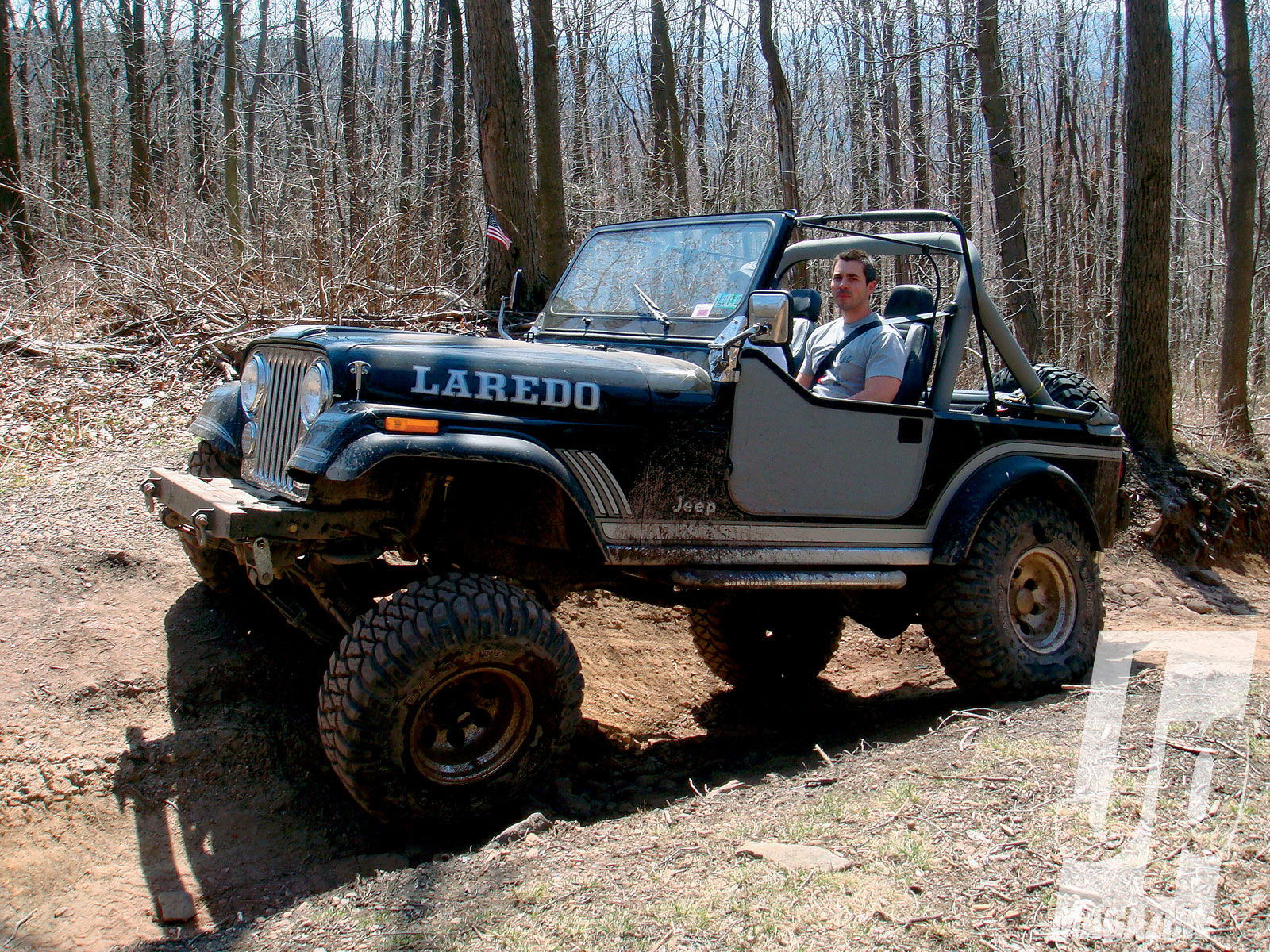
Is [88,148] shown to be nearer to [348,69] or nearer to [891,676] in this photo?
[348,69]

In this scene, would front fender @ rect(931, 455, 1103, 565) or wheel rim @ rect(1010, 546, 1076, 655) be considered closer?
front fender @ rect(931, 455, 1103, 565)

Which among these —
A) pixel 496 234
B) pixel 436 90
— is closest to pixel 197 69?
pixel 436 90

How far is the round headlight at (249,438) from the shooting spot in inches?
143

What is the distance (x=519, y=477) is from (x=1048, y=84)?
70.8 feet

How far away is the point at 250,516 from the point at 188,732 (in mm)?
1275

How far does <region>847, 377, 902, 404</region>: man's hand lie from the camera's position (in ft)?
13.6

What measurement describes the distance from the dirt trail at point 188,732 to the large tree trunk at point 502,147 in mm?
3652

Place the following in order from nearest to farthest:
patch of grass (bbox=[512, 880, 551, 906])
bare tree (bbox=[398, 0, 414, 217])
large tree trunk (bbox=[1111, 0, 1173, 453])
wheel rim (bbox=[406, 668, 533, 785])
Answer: patch of grass (bbox=[512, 880, 551, 906]) < wheel rim (bbox=[406, 668, 533, 785]) < large tree trunk (bbox=[1111, 0, 1173, 453]) < bare tree (bbox=[398, 0, 414, 217])

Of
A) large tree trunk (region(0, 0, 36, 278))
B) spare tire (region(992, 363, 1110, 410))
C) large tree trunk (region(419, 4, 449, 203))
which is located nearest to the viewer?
spare tire (region(992, 363, 1110, 410))

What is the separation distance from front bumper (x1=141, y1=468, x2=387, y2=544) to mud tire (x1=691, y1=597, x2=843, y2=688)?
238 cm

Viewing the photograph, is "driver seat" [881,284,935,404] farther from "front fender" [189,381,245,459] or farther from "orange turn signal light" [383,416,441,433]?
"front fender" [189,381,245,459]

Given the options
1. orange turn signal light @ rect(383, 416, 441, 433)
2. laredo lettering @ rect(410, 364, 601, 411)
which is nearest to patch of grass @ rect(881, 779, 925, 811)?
laredo lettering @ rect(410, 364, 601, 411)

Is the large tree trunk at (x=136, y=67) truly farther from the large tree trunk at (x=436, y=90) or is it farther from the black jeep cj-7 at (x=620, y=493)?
the black jeep cj-7 at (x=620, y=493)

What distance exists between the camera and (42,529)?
4758mm
